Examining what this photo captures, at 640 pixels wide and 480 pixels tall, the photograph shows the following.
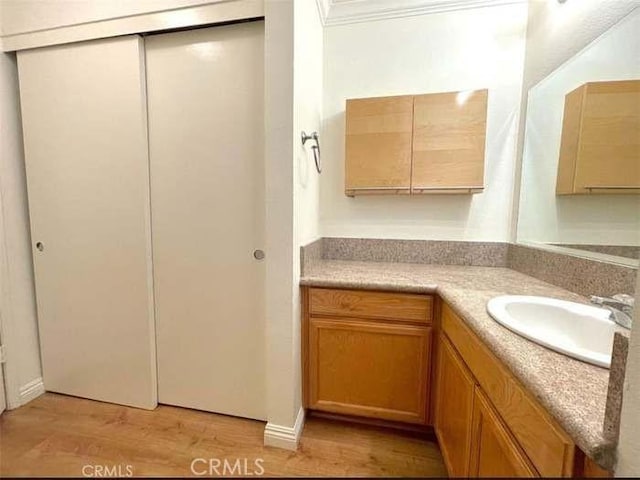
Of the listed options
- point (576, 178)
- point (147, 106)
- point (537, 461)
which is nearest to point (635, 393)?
point (537, 461)

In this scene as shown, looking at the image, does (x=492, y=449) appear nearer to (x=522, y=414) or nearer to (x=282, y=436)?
(x=522, y=414)

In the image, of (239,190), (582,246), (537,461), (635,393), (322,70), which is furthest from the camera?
(322,70)

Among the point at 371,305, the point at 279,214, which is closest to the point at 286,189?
the point at 279,214

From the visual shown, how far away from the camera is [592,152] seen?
1099 mm

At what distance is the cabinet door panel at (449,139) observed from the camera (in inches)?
57.7

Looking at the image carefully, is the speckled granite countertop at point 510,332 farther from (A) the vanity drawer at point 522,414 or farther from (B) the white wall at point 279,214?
(B) the white wall at point 279,214

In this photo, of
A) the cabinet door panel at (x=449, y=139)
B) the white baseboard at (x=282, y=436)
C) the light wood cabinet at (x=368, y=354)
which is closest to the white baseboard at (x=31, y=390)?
the white baseboard at (x=282, y=436)

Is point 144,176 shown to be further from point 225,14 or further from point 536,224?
point 536,224

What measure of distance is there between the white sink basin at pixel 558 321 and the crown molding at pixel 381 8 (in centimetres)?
158

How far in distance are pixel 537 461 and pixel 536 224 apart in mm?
1200

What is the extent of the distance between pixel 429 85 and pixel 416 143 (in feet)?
1.33

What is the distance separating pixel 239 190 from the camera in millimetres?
1337

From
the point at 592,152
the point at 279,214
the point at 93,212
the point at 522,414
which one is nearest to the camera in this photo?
the point at 522,414

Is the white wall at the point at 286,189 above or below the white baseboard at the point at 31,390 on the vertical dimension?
above
